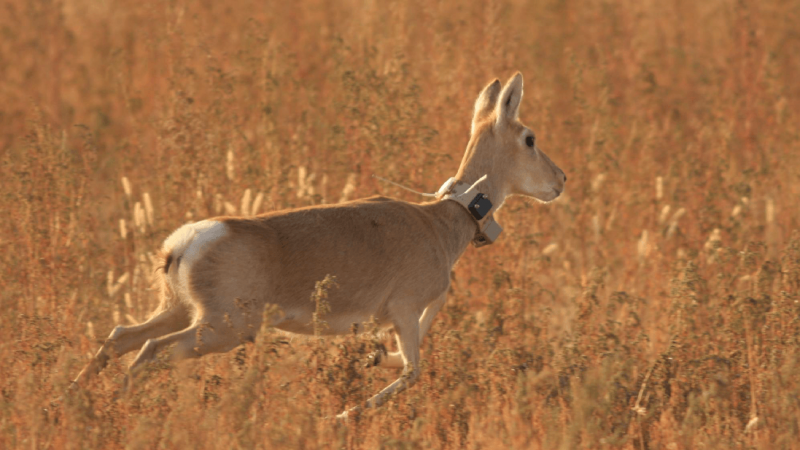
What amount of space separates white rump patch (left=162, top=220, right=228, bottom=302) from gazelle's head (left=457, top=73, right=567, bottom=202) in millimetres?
1879

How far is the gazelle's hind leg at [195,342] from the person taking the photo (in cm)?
459

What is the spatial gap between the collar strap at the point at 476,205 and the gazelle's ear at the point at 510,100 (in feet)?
1.65

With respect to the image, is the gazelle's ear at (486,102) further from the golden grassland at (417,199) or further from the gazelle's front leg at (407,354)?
the gazelle's front leg at (407,354)

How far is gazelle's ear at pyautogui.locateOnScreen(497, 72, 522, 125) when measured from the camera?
6016mm

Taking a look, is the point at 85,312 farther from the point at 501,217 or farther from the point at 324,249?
the point at 501,217

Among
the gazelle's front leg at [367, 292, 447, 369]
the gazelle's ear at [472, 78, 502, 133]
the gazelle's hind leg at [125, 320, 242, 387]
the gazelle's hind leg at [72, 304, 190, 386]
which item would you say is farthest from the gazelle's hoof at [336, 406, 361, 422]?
the gazelle's ear at [472, 78, 502, 133]

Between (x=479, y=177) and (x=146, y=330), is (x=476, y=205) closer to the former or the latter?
(x=479, y=177)

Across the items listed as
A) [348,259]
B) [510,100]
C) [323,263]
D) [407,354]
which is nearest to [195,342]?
[323,263]

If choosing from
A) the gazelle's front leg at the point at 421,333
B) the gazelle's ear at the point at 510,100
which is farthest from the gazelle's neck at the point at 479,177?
the gazelle's front leg at the point at 421,333

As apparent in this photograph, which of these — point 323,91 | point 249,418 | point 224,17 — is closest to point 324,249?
point 249,418

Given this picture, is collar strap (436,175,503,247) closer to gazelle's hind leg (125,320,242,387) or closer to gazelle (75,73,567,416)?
gazelle (75,73,567,416)

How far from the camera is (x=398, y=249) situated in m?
5.42

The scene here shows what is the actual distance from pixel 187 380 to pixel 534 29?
909cm

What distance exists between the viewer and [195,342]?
4.62m
